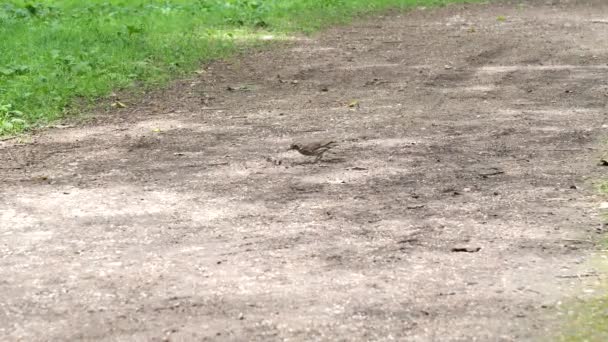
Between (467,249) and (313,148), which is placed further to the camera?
(313,148)

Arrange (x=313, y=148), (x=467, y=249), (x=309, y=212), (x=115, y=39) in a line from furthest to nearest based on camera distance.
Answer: (x=115, y=39), (x=313, y=148), (x=309, y=212), (x=467, y=249)

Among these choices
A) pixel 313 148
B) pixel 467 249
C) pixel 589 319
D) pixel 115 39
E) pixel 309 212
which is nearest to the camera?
pixel 589 319

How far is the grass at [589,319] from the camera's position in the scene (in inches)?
150

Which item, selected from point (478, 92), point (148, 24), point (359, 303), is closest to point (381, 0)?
point (148, 24)

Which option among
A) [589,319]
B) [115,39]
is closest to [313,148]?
[589,319]

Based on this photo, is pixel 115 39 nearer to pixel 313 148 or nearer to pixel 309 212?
pixel 313 148

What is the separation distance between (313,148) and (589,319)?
10.4 feet

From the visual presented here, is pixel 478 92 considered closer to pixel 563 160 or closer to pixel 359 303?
pixel 563 160

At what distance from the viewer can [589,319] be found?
3975 millimetres

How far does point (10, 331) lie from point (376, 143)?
3.62m

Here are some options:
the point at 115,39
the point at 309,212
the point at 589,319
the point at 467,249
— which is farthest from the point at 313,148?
the point at 115,39

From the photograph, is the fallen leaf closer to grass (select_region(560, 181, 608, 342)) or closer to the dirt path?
the dirt path

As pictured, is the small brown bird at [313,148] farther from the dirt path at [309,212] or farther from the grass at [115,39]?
the grass at [115,39]

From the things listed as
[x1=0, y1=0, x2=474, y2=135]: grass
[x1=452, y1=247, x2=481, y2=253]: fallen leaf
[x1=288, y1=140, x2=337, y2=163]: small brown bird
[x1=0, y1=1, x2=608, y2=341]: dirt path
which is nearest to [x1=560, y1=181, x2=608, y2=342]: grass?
[x1=0, y1=1, x2=608, y2=341]: dirt path
